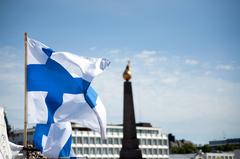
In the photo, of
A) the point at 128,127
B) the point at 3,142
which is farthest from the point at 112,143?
the point at 3,142

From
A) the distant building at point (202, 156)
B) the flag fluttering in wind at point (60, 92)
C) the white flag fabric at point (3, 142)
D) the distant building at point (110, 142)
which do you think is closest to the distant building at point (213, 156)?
the distant building at point (202, 156)

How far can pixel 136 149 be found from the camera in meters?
28.9

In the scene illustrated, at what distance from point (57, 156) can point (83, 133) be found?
8208 centimetres

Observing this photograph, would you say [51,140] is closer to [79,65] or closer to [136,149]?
[79,65]

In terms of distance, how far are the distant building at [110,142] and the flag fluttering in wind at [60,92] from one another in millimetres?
67508

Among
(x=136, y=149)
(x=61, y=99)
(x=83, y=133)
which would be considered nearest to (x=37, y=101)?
(x=61, y=99)

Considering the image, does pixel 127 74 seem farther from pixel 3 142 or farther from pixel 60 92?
pixel 3 142

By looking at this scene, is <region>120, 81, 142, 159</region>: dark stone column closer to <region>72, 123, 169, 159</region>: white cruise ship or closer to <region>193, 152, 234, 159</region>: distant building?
<region>72, 123, 169, 159</region>: white cruise ship

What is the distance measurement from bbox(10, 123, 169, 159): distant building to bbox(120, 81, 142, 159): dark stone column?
56.5m

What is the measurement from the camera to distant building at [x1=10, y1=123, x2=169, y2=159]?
95875 mm

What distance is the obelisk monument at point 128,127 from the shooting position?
28969mm

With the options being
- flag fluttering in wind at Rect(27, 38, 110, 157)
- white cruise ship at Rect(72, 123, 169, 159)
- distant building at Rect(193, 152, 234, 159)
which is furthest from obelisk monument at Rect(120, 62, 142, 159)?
distant building at Rect(193, 152, 234, 159)

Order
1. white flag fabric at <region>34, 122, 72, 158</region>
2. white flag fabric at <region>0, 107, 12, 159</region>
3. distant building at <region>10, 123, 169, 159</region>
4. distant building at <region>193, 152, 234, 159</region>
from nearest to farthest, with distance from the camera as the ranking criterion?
1. white flag fabric at <region>0, 107, 12, 159</region>
2. white flag fabric at <region>34, 122, 72, 158</region>
3. distant building at <region>10, 123, 169, 159</region>
4. distant building at <region>193, 152, 234, 159</region>

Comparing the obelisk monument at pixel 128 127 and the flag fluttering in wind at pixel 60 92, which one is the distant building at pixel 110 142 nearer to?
the obelisk monument at pixel 128 127
